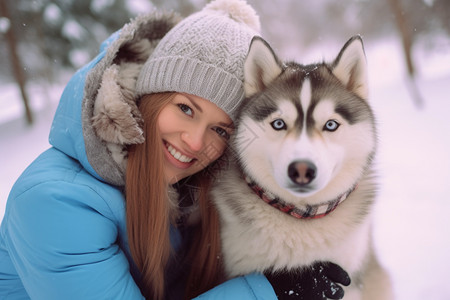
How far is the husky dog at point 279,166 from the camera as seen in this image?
1.28m

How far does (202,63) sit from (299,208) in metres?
0.75

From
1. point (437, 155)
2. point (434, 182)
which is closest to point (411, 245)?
point (434, 182)

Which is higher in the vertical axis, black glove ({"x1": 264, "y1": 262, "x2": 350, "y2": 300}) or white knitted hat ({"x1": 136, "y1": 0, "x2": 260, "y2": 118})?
white knitted hat ({"x1": 136, "y1": 0, "x2": 260, "y2": 118})

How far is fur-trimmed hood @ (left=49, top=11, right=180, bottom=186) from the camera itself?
4.24ft

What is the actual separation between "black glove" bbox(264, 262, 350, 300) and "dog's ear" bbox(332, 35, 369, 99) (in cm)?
78

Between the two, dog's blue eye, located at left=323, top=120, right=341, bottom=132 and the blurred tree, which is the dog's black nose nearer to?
dog's blue eye, located at left=323, top=120, right=341, bottom=132

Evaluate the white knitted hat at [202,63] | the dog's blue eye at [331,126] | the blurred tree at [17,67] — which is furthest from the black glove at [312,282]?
the blurred tree at [17,67]

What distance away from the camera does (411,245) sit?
2803mm

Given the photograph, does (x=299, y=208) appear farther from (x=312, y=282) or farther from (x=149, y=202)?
(x=149, y=202)

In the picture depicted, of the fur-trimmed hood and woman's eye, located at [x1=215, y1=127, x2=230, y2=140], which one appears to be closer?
the fur-trimmed hood

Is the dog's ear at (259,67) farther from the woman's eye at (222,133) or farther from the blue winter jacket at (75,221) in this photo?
the blue winter jacket at (75,221)

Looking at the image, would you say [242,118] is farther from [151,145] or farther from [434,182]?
[434,182]

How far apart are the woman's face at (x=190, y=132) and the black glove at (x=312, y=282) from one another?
0.63 metres

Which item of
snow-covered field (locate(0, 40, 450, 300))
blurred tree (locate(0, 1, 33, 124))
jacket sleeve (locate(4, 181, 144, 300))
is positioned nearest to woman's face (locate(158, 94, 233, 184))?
jacket sleeve (locate(4, 181, 144, 300))
